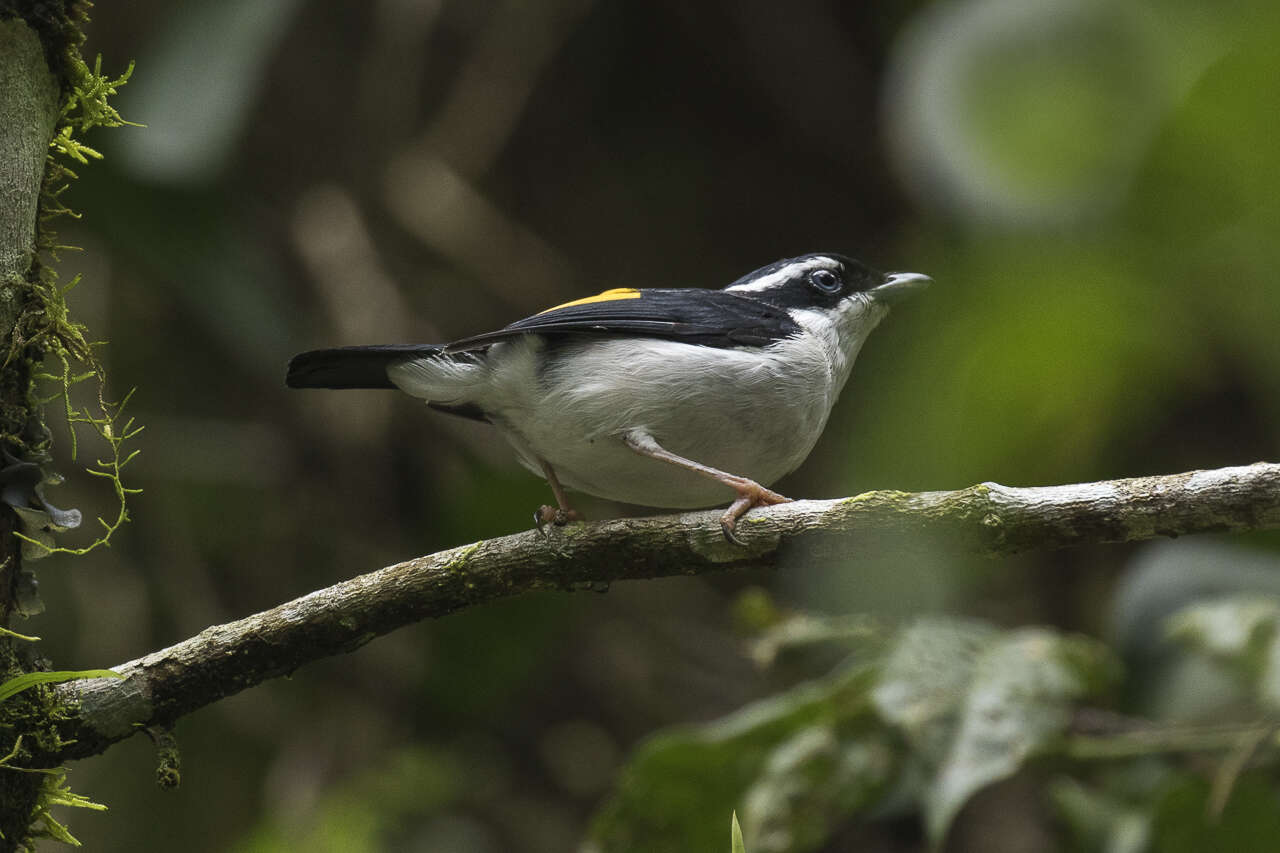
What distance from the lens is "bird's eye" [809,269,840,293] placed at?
11.6 ft

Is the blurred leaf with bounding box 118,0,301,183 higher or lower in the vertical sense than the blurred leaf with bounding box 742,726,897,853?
higher

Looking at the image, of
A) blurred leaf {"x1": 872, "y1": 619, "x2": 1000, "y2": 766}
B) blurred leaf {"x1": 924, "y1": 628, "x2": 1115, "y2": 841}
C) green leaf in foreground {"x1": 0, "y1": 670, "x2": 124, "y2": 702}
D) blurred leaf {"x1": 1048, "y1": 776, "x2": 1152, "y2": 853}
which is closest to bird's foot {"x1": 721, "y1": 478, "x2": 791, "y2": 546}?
blurred leaf {"x1": 872, "y1": 619, "x2": 1000, "y2": 766}

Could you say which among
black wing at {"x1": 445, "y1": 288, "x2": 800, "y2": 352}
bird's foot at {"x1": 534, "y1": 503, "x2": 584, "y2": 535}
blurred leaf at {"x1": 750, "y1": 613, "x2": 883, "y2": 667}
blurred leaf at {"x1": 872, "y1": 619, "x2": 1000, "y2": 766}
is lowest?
blurred leaf at {"x1": 750, "y1": 613, "x2": 883, "y2": 667}

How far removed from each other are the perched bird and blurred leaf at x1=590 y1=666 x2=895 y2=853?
0.66 meters

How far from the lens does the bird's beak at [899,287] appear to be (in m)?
3.54

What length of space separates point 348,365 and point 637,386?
0.74 metres

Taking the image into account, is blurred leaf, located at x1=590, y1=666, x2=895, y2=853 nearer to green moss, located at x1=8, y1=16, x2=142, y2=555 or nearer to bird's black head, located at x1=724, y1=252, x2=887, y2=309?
bird's black head, located at x1=724, y1=252, x2=887, y2=309

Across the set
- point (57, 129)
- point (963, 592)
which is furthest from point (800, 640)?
point (57, 129)

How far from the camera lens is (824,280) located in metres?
3.57

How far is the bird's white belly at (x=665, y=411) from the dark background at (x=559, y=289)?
2.98 ft

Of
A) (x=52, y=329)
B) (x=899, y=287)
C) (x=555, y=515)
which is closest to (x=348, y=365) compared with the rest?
(x=555, y=515)

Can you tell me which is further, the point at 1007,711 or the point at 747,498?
the point at 1007,711

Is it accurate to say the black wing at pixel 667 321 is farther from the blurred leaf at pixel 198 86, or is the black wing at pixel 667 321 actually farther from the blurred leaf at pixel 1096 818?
the blurred leaf at pixel 198 86

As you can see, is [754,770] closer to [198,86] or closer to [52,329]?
[52,329]
